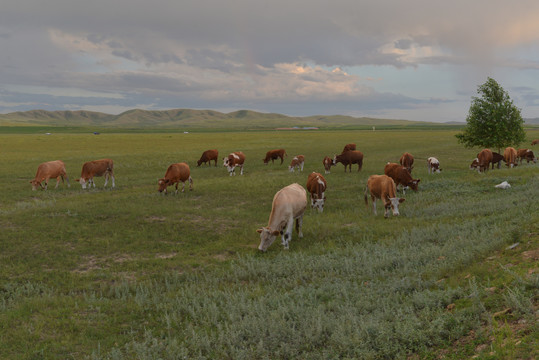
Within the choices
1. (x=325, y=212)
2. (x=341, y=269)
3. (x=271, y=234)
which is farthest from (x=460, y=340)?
(x=325, y=212)

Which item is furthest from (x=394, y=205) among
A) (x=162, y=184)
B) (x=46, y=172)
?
(x=46, y=172)

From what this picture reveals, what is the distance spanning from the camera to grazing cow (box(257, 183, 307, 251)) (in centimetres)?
1112

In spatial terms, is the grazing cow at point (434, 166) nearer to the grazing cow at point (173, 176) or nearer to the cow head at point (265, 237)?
the grazing cow at point (173, 176)

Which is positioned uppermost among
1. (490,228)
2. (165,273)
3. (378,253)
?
(490,228)

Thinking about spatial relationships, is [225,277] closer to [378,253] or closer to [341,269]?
[341,269]

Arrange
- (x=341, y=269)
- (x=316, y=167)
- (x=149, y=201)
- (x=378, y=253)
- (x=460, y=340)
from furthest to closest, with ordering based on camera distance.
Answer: (x=316, y=167)
(x=149, y=201)
(x=378, y=253)
(x=341, y=269)
(x=460, y=340)

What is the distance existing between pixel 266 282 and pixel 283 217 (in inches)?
123

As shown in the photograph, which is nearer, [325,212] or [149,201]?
[325,212]

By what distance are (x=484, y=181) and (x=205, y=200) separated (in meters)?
16.6

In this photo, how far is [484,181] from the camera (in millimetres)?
19766

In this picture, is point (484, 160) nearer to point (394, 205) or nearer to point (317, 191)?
point (394, 205)

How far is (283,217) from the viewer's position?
11.5m

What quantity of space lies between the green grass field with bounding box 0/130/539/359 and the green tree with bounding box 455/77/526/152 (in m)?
18.5

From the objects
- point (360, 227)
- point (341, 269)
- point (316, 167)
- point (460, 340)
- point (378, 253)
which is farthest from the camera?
point (316, 167)
